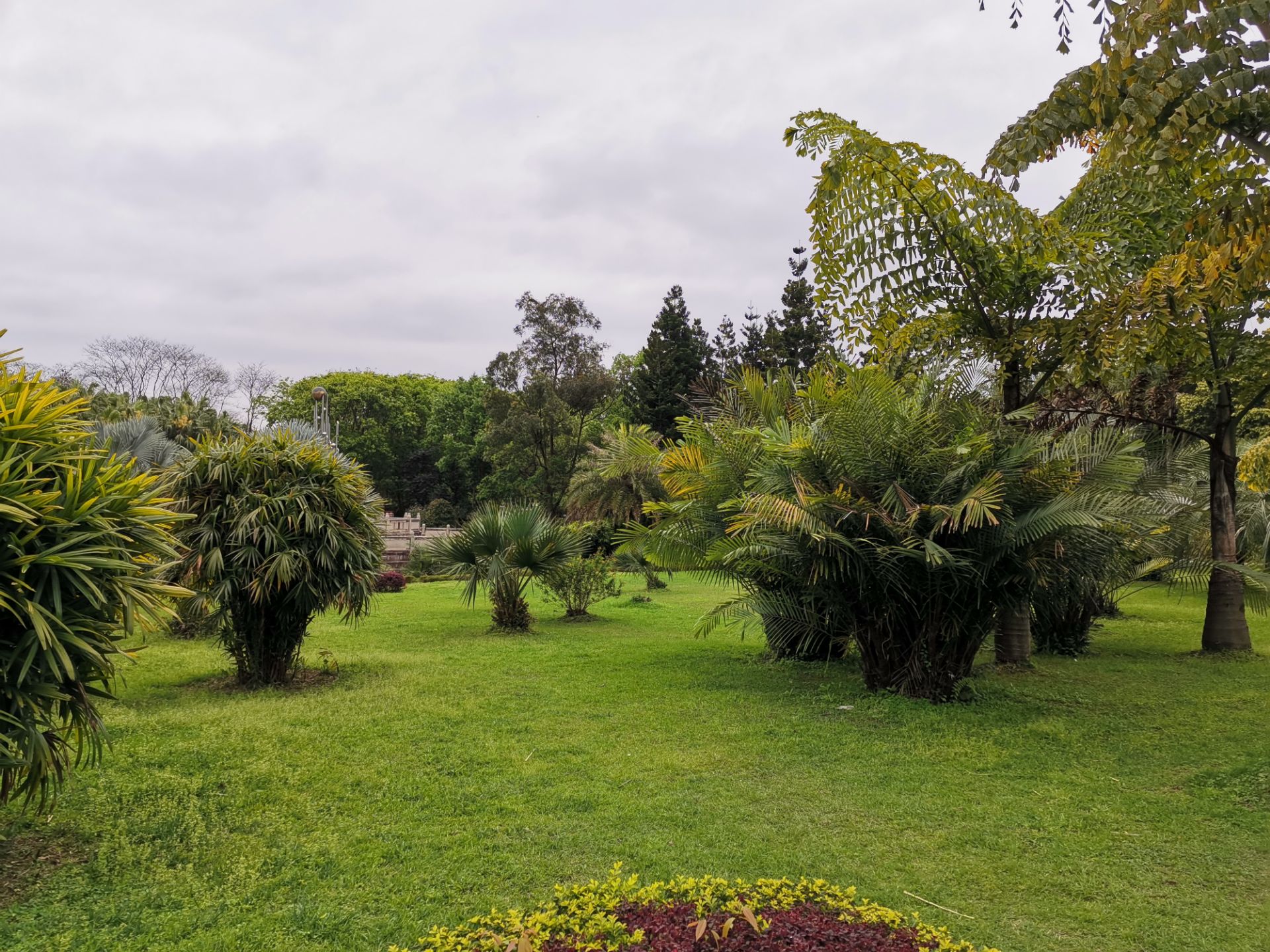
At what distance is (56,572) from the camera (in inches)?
138

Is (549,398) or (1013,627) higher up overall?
(549,398)

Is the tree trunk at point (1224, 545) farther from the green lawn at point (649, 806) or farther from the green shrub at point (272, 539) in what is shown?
the green shrub at point (272, 539)

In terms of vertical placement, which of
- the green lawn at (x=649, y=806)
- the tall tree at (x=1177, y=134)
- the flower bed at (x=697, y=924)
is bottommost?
the green lawn at (x=649, y=806)

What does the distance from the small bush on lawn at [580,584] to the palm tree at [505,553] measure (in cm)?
119

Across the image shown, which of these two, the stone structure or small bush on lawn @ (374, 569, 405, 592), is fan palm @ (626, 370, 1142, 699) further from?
the stone structure

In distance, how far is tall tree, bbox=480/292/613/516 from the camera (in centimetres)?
3616

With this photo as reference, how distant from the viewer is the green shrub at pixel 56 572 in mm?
3355

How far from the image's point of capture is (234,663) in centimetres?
948

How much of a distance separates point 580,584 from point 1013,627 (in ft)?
24.4

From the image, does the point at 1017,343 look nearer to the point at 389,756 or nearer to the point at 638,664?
the point at 638,664

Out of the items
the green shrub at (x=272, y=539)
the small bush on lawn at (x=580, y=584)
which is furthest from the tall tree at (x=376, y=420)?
the green shrub at (x=272, y=539)

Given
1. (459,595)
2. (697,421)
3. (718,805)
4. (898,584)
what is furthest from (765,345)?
(718,805)

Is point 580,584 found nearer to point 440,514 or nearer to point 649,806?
point 649,806

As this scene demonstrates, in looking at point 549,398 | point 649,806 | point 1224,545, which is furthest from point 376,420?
point 649,806
